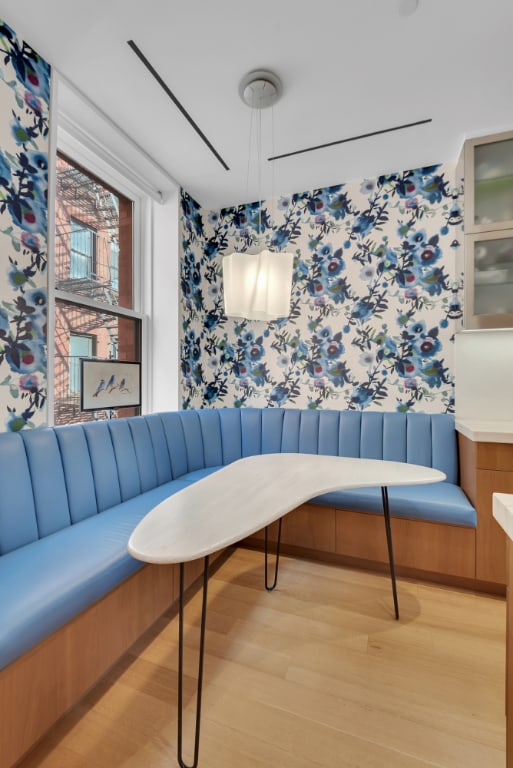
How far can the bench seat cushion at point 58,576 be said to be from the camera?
98cm

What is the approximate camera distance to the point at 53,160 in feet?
5.93

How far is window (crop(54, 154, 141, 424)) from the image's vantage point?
2111 millimetres

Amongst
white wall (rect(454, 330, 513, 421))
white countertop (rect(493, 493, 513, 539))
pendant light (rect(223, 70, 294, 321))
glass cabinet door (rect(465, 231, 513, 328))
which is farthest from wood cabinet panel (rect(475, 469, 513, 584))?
pendant light (rect(223, 70, 294, 321))

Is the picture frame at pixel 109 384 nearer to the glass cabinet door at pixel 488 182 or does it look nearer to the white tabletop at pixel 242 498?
the white tabletop at pixel 242 498

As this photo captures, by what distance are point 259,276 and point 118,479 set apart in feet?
4.40

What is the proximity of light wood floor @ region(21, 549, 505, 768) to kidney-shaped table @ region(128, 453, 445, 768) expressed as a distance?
0.17 m

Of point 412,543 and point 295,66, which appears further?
point 412,543

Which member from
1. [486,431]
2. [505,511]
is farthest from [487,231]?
[505,511]

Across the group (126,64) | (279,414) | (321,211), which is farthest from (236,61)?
(279,414)

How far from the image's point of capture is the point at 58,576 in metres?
1.16

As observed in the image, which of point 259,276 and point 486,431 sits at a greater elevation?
point 259,276

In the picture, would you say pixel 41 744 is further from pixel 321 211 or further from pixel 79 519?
pixel 321 211

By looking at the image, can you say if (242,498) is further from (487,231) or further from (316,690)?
(487,231)

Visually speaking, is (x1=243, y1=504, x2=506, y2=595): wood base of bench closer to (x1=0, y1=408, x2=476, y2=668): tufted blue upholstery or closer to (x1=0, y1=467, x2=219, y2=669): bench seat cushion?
(x1=0, y1=408, x2=476, y2=668): tufted blue upholstery
